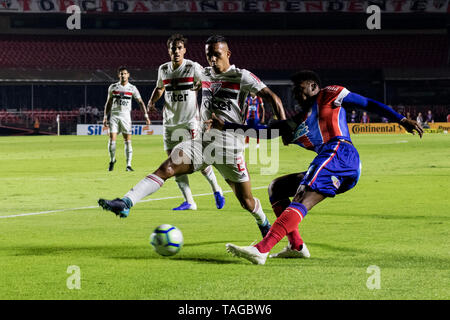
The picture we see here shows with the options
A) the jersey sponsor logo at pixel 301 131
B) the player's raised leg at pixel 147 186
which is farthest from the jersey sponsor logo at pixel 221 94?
the jersey sponsor logo at pixel 301 131

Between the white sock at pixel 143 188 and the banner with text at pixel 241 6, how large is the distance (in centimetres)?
4880

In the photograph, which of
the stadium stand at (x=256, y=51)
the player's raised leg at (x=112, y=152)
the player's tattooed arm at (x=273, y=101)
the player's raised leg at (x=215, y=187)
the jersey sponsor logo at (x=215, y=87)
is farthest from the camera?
the stadium stand at (x=256, y=51)

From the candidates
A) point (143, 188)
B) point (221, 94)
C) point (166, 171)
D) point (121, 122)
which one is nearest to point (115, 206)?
point (143, 188)

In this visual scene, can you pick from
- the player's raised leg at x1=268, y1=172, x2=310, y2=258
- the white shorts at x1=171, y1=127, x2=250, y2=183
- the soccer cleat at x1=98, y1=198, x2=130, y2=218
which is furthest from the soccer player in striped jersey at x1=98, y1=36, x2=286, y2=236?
the soccer cleat at x1=98, y1=198, x2=130, y2=218

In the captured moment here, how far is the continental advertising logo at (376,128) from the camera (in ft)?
148

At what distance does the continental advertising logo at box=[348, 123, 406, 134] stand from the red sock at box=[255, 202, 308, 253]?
39.7 meters

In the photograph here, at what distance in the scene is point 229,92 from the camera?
7539mm

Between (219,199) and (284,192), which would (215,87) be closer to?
(284,192)

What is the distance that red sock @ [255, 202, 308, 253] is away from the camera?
6.30 metres

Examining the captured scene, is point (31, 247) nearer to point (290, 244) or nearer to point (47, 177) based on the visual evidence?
point (290, 244)

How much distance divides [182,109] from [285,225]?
17.2 ft

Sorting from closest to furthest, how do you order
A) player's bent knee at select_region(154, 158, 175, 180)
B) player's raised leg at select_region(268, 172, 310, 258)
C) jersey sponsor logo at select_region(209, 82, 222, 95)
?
player's raised leg at select_region(268, 172, 310, 258), player's bent knee at select_region(154, 158, 175, 180), jersey sponsor logo at select_region(209, 82, 222, 95)

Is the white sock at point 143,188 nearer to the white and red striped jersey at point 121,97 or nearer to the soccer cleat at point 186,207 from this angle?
the soccer cleat at point 186,207

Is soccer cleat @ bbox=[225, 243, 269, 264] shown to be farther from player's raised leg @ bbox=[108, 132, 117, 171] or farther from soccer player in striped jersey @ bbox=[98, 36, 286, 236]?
player's raised leg @ bbox=[108, 132, 117, 171]
